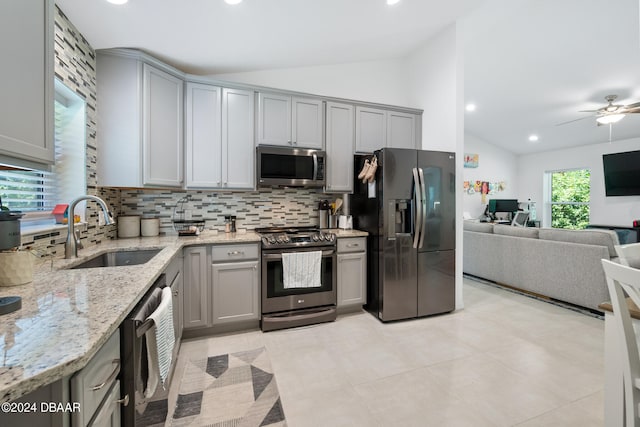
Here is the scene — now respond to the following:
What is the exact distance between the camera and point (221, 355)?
2240mm

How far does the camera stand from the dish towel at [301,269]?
2625mm

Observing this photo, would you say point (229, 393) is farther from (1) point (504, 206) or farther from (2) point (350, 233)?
(1) point (504, 206)

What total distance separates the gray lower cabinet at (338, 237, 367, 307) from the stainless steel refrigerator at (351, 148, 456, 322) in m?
0.10

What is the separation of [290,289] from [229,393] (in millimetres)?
1042

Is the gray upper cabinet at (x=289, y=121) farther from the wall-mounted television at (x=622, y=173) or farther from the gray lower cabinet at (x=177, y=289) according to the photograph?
the wall-mounted television at (x=622, y=173)

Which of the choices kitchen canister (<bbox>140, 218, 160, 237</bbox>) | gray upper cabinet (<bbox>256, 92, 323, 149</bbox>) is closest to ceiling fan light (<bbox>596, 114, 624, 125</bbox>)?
gray upper cabinet (<bbox>256, 92, 323, 149</bbox>)

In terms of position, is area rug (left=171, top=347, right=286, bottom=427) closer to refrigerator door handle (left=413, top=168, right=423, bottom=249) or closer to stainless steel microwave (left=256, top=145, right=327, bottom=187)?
stainless steel microwave (left=256, top=145, right=327, bottom=187)

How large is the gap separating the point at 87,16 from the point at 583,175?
28.6 ft

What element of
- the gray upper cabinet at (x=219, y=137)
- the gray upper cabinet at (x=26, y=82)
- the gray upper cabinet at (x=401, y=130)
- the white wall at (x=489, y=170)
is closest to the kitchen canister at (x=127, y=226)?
the gray upper cabinet at (x=219, y=137)

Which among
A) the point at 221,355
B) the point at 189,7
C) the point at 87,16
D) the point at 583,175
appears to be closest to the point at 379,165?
the point at 189,7

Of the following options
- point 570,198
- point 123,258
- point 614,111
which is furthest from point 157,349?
point 570,198

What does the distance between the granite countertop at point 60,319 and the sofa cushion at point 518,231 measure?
412cm

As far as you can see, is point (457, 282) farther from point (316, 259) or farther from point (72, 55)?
point (72, 55)

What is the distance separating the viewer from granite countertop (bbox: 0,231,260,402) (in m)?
0.59
